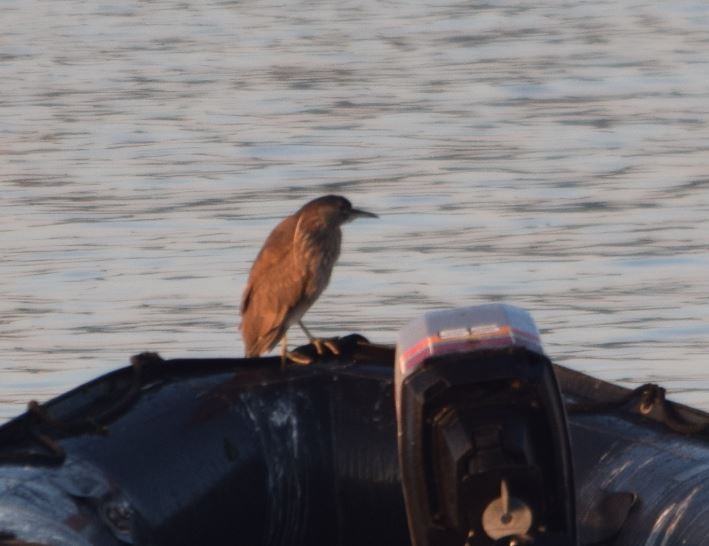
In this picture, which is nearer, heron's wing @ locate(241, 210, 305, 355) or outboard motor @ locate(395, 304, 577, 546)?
outboard motor @ locate(395, 304, 577, 546)

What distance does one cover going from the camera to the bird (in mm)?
6363

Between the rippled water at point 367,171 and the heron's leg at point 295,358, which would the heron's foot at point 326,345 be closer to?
the heron's leg at point 295,358

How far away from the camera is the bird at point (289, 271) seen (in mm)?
6363

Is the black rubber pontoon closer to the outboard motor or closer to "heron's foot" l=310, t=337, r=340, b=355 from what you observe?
"heron's foot" l=310, t=337, r=340, b=355

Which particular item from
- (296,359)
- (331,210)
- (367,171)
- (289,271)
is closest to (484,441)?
(296,359)

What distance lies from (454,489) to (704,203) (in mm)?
8605

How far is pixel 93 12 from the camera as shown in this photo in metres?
23.3

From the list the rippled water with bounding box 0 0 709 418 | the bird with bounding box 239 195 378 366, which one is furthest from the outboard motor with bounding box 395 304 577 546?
the rippled water with bounding box 0 0 709 418

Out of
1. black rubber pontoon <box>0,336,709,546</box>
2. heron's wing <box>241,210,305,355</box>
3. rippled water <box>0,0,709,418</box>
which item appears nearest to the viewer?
black rubber pontoon <box>0,336,709,546</box>

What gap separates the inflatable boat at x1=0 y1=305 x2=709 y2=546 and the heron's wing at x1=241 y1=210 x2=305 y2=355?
2.81 feet

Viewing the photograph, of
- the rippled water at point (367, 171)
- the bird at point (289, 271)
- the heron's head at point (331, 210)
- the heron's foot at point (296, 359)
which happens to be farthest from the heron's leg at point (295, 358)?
the rippled water at point (367, 171)

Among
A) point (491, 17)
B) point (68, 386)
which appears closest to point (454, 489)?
point (68, 386)

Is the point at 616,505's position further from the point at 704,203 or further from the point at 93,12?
the point at 93,12

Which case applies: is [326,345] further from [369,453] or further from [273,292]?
[273,292]
